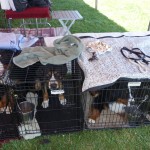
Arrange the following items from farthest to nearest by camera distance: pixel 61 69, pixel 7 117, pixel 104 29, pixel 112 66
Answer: pixel 104 29 → pixel 7 117 → pixel 61 69 → pixel 112 66

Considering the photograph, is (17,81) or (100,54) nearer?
(17,81)

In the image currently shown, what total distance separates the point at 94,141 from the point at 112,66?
24.7 inches

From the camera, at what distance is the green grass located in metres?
1.78

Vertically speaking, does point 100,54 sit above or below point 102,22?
above

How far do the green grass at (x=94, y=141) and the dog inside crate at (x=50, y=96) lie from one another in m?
0.09

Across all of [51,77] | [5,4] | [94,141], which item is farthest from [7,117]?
[5,4]

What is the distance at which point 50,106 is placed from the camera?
214 cm

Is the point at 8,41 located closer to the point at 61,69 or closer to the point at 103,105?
the point at 61,69

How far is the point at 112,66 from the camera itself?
5.77ft

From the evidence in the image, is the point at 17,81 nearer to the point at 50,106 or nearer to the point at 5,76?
the point at 5,76

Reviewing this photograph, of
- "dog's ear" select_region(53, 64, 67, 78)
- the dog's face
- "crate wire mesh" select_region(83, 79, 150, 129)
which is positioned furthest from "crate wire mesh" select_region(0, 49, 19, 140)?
"crate wire mesh" select_region(83, 79, 150, 129)

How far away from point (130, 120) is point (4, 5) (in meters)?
2.25

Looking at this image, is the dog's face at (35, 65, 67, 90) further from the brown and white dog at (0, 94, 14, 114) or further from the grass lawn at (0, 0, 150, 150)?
the grass lawn at (0, 0, 150, 150)

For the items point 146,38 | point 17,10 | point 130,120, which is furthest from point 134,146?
point 17,10
